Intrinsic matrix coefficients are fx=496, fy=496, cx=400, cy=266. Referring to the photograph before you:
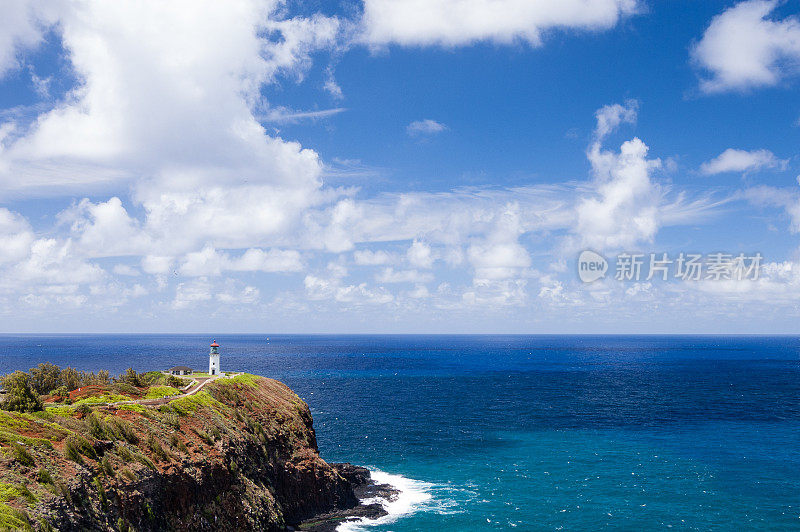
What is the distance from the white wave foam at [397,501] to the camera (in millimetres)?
45438

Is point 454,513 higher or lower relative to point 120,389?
lower

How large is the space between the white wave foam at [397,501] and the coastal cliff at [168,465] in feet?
10.4

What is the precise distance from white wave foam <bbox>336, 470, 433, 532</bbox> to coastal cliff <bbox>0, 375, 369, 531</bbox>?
317 centimetres

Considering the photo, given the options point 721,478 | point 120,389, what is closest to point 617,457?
point 721,478

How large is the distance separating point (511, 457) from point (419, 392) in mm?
56969

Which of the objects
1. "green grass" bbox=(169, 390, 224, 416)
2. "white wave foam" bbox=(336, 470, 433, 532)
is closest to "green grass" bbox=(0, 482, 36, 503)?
"green grass" bbox=(169, 390, 224, 416)

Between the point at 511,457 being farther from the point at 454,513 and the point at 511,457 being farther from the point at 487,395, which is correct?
the point at 487,395

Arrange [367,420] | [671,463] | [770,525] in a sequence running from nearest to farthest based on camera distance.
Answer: [770,525], [671,463], [367,420]

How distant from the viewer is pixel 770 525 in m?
44.0

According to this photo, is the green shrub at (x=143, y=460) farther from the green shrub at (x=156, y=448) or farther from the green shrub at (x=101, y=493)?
A: the green shrub at (x=101, y=493)

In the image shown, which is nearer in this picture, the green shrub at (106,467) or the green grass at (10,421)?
the green grass at (10,421)

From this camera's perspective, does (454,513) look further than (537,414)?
No

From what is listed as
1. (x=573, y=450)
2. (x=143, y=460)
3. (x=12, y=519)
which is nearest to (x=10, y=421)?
(x=143, y=460)

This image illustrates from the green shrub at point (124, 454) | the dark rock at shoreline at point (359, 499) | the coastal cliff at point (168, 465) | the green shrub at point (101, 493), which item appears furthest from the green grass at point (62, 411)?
the dark rock at shoreline at point (359, 499)
